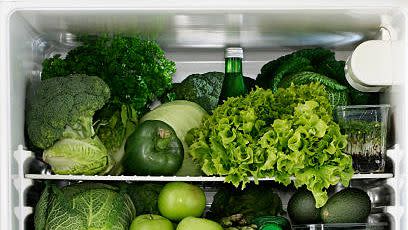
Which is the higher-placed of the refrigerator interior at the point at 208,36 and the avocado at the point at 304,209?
the refrigerator interior at the point at 208,36

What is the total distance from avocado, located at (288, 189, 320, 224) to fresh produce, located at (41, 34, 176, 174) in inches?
20.3

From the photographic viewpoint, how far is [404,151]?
1.73 m

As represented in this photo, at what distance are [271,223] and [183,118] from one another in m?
0.40

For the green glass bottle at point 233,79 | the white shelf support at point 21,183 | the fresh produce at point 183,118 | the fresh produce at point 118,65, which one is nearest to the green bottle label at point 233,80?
the green glass bottle at point 233,79

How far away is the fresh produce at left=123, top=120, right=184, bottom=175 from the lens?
188 centimetres

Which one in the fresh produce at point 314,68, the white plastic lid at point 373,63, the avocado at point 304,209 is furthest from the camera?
the fresh produce at point 314,68

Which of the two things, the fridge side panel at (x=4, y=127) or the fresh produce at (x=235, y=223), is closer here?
the fridge side panel at (x=4, y=127)

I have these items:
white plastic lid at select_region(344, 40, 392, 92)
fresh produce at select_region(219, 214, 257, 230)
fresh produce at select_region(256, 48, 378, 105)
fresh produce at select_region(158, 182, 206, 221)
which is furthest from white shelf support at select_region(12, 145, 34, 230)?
white plastic lid at select_region(344, 40, 392, 92)

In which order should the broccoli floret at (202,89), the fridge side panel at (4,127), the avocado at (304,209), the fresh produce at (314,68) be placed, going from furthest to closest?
the broccoli floret at (202,89) < the fresh produce at (314,68) < the avocado at (304,209) < the fridge side panel at (4,127)

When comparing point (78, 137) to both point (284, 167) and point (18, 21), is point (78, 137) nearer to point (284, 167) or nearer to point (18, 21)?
point (18, 21)

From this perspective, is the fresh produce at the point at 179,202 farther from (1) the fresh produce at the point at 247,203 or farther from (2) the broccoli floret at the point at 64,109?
(2) the broccoli floret at the point at 64,109

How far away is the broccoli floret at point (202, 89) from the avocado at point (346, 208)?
50 cm

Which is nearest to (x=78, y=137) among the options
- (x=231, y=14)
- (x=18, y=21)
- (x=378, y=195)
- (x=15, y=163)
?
(x=15, y=163)

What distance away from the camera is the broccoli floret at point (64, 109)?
1830 millimetres
